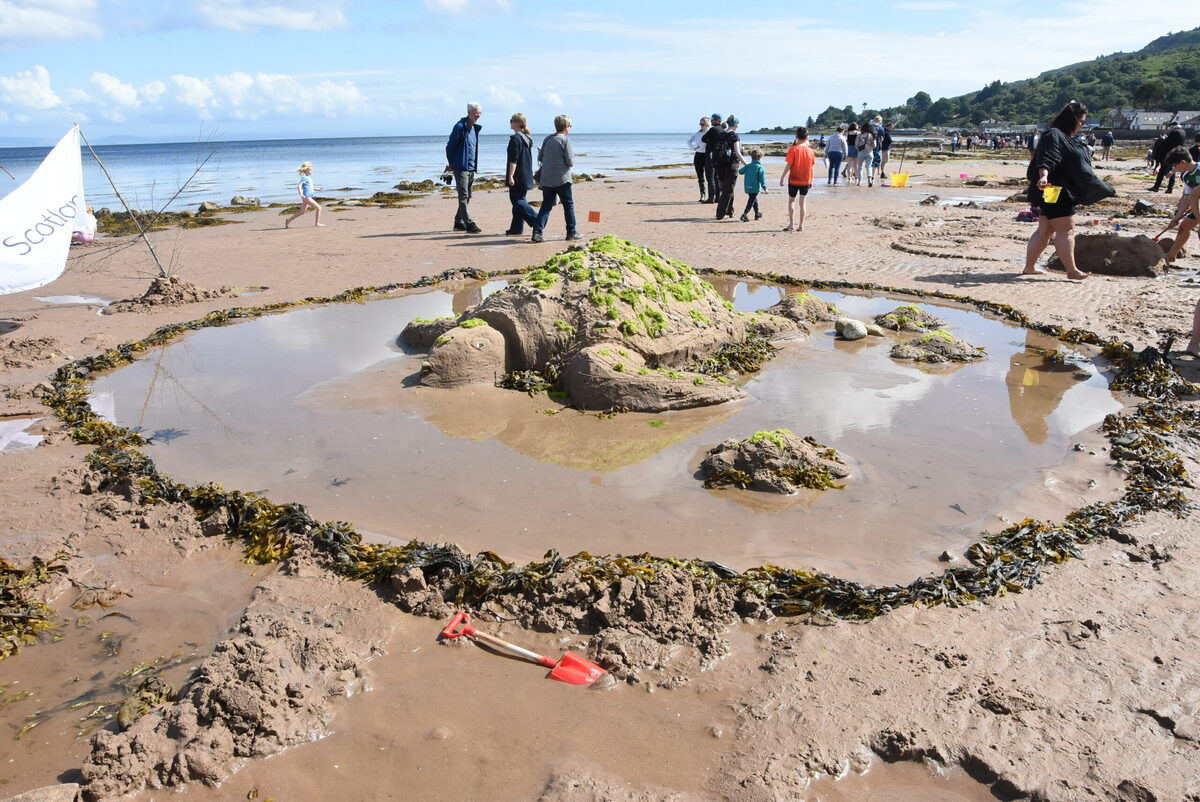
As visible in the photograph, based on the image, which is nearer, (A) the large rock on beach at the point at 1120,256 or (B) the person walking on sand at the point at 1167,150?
(A) the large rock on beach at the point at 1120,256

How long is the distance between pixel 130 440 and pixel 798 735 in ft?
16.5

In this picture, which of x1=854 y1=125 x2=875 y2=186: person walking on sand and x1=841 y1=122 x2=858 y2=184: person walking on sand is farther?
x1=841 y1=122 x2=858 y2=184: person walking on sand

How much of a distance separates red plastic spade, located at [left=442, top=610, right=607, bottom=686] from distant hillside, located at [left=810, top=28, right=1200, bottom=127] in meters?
90.5

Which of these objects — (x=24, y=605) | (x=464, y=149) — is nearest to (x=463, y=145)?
(x=464, y=149)

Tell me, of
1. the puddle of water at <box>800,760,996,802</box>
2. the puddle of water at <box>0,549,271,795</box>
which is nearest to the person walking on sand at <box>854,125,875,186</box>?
the puddle of water at <box>0,549,271,795</box>

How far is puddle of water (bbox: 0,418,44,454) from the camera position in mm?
5566

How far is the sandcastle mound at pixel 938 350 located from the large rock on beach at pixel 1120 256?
4.68 meters

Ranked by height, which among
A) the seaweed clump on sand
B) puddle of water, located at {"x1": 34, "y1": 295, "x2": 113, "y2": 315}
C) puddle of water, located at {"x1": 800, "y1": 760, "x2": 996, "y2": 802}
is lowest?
puddle of water, located at {"x1": 800, "y1": 760, "x2": 996, "y2": 802}

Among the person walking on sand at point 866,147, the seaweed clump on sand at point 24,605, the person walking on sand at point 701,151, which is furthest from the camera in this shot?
the person walking on sand at point 866,147

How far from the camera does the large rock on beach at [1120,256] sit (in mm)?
10594

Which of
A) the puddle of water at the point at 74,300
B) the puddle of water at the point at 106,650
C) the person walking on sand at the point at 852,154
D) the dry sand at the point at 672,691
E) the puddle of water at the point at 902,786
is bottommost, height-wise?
the puddle of water at the point at 902,786

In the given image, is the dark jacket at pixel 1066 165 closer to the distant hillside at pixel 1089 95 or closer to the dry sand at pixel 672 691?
the dry sand at pixel 672 691

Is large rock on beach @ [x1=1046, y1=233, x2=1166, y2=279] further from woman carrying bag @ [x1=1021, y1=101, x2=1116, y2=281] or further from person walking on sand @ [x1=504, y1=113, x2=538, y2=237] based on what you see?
person walking on sand @ [x1=504, y1=113, x2=538, y2=237]

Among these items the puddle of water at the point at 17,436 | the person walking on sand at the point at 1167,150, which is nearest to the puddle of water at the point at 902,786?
the puddle of water at the point at 17,436
